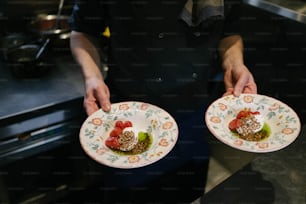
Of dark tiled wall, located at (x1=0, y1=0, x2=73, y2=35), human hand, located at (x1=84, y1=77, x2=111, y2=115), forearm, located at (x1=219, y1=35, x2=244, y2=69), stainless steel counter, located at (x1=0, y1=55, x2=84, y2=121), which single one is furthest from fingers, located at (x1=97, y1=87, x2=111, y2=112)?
dark tiled wall, located at (x1=0, y1=0, x2=73, y2=35)

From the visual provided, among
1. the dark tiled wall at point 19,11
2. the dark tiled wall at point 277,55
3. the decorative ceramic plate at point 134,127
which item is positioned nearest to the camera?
the decorative ceramic plate at point 134,127

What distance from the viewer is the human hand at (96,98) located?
2.70 ft

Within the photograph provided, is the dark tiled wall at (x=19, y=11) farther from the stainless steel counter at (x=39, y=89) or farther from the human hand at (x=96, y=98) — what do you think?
the human hand at (x=96, y=98)

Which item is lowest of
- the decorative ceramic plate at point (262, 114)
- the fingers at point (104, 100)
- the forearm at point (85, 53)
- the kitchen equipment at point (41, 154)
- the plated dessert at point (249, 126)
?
the kitchen equipment at point (41, 154)

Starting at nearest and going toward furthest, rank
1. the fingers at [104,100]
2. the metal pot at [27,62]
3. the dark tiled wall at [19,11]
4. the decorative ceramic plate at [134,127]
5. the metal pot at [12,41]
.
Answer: the decorative ceramic plate at [134,127] → the fingers at [104,100] → the metal pot at [27,62] → the metal pot at [12,41] → the dark tiled wall at [19,11]

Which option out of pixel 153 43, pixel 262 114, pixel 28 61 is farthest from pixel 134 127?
pixel 28 61

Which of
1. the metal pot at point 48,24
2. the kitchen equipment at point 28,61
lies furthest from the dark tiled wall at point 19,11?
the kitchen equipment at point 28,61

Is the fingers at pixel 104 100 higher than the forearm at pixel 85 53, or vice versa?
the forearm at pixel 85 53

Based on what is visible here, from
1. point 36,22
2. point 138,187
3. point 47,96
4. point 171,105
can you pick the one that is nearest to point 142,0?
point 171,105

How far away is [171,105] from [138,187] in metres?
0.27

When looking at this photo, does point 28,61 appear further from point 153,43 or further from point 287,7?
point 287,7

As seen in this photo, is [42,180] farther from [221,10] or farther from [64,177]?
[221,10]

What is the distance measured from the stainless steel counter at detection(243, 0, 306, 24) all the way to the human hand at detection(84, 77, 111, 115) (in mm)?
473

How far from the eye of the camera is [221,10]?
0.75m
